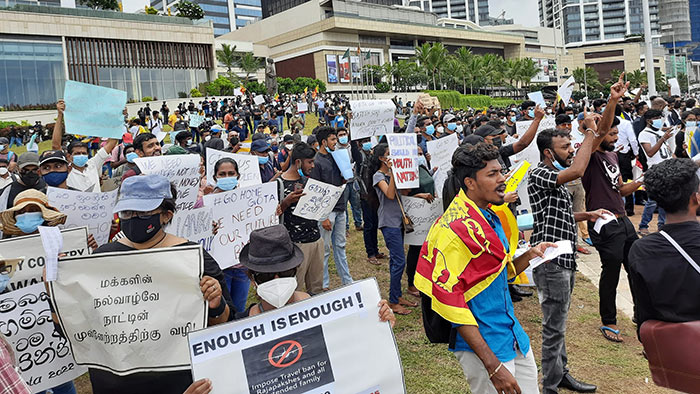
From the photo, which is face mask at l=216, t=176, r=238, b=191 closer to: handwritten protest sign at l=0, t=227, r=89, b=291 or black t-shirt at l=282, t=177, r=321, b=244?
black t-shirt at l=282, t=177, r=321, b=244

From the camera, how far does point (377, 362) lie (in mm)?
2533

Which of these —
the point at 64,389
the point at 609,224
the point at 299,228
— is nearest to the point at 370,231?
the point at 299,228

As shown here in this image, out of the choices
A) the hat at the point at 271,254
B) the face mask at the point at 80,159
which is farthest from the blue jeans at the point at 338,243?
the hat at the point at 271,254

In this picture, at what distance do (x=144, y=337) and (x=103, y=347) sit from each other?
22 centimetres

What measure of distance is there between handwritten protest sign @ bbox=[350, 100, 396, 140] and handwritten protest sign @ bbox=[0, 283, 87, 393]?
18.0 ft

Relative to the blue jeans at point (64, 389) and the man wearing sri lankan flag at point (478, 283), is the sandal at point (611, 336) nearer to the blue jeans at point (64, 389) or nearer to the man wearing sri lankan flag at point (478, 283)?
the man wearing sri lankan flag at point (478, 283)

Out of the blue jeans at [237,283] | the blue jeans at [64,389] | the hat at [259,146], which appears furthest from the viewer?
the hat at [259,146]

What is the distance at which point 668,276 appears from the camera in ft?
8.80

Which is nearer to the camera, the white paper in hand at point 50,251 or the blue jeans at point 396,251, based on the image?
the white paper in hand at point 50,251

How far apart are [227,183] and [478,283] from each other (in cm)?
296

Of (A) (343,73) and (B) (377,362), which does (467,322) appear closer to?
(B) (377,362)

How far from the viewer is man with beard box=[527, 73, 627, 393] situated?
13.0ft

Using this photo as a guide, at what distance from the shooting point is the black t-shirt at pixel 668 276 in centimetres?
263

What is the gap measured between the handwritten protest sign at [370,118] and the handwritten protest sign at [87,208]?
431 centimetres
